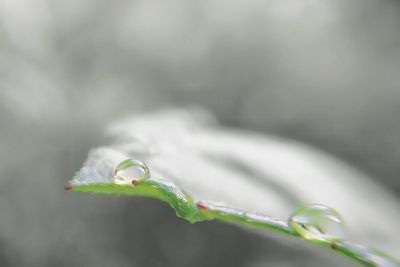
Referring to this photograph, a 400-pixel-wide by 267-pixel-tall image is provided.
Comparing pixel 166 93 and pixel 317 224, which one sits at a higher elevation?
pixel 166 93

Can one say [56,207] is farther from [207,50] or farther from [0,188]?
[207,50]

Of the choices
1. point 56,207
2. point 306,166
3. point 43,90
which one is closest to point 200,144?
point 306,166

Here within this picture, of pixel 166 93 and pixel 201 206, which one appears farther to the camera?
pixel 166 93

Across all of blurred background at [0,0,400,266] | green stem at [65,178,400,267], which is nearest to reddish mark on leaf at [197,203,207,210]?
green stem at [65,178,400,267]

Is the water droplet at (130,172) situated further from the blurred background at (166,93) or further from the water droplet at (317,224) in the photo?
the blurred background at (166,93)

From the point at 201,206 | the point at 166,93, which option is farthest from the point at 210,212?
the point at 166,93

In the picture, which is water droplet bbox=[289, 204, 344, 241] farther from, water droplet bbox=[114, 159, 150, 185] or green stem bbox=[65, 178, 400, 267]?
water droplet bbox=[114, 159, 150, 185]

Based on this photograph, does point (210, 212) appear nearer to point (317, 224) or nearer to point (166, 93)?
point (317, 224)
